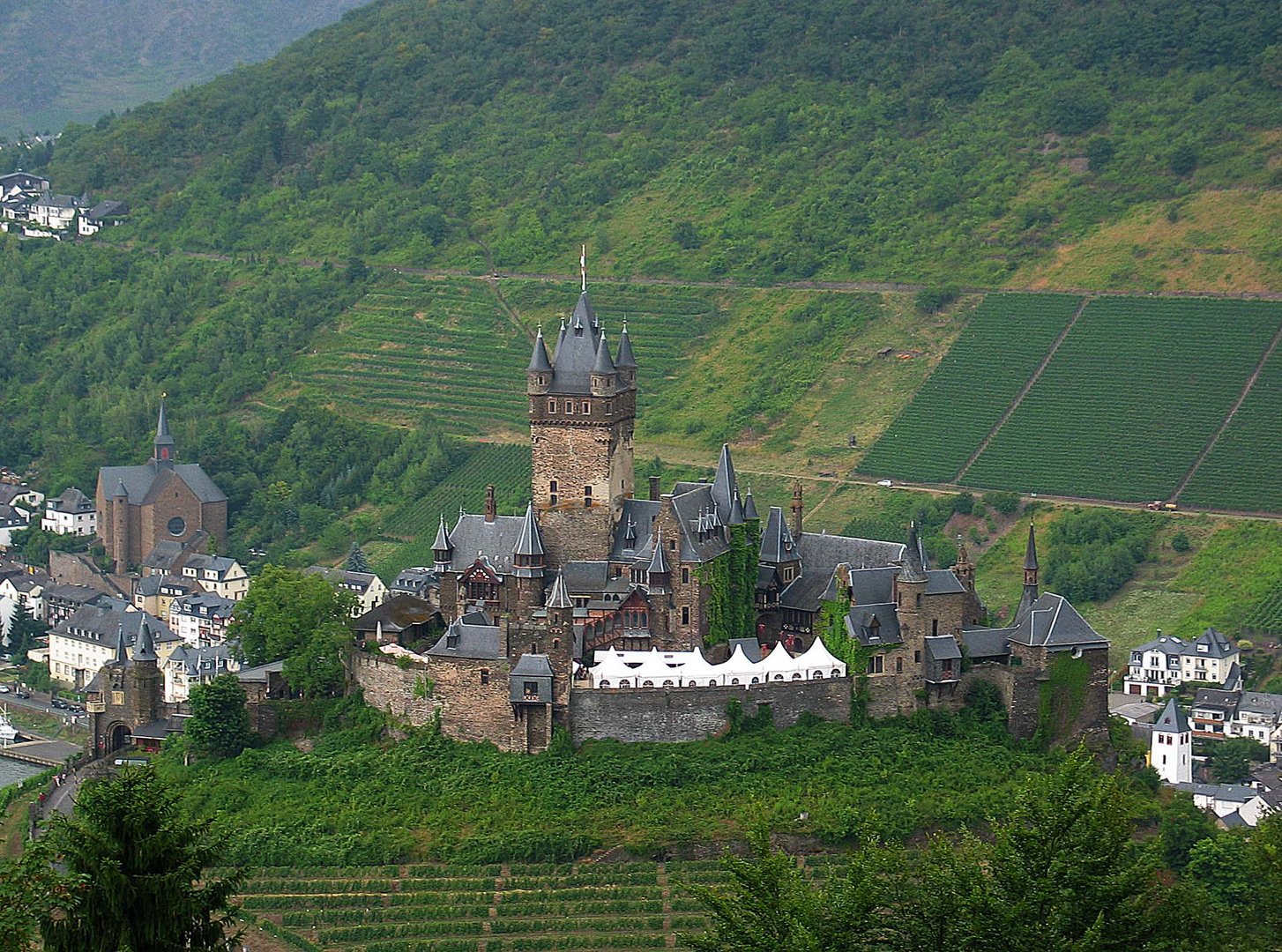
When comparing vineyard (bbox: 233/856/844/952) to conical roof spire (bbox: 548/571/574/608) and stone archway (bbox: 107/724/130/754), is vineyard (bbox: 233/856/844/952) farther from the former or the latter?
stone archway (bbox: 107/724/130/754)

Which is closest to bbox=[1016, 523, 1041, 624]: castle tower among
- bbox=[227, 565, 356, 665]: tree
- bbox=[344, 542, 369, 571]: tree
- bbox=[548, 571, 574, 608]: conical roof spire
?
bbox=[548, 571, 574, 608]: conical roof spire

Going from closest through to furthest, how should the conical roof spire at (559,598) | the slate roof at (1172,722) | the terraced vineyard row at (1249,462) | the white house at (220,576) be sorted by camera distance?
the conical roof spire at (559,598) → the slate roof at (1172,722) → the terraced vineyard row at (1249,462) → the white house at (220,576)

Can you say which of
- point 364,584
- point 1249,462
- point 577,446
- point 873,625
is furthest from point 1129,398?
point 873,625

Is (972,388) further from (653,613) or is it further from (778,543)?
(653,613)

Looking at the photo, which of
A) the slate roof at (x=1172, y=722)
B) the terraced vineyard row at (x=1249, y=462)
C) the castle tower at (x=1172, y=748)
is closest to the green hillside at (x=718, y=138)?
A: the terraced vineyard row at (x=1249, y=462)

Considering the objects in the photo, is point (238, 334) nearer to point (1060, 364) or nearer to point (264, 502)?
point (264, 502)

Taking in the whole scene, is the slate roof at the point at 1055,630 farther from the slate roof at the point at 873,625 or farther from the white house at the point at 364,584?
the white house at the point at 364,584
